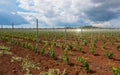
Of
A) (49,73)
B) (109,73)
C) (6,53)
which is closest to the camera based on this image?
(49,73)

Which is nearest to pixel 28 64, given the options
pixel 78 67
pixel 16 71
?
pixel 16 71

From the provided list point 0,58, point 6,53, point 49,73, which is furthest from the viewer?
point 6,53

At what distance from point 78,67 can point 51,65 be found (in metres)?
Result: 1.21

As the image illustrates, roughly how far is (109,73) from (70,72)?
1.66 meters

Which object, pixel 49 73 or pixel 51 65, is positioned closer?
pixel 49 73

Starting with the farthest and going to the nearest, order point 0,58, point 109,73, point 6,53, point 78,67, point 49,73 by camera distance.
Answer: point 6,53, point 0,58, point 78,67, point 109,73, point 49,73

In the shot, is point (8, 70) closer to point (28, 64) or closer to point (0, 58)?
point (28, 64)

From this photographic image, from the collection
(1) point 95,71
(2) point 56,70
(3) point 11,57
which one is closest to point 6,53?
(3) point 11,57

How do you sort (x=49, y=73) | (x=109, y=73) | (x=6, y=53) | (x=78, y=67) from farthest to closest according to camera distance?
(x=6, y=53) → (x=78, y=67) → (x=109, y=73) → (x=49, y=73)

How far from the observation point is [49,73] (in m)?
7.55

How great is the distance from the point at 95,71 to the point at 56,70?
1.73m

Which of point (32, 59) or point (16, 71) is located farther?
point (32, 59)

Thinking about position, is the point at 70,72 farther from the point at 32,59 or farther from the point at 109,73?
the point at 32,59

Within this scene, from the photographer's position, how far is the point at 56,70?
7930mm
